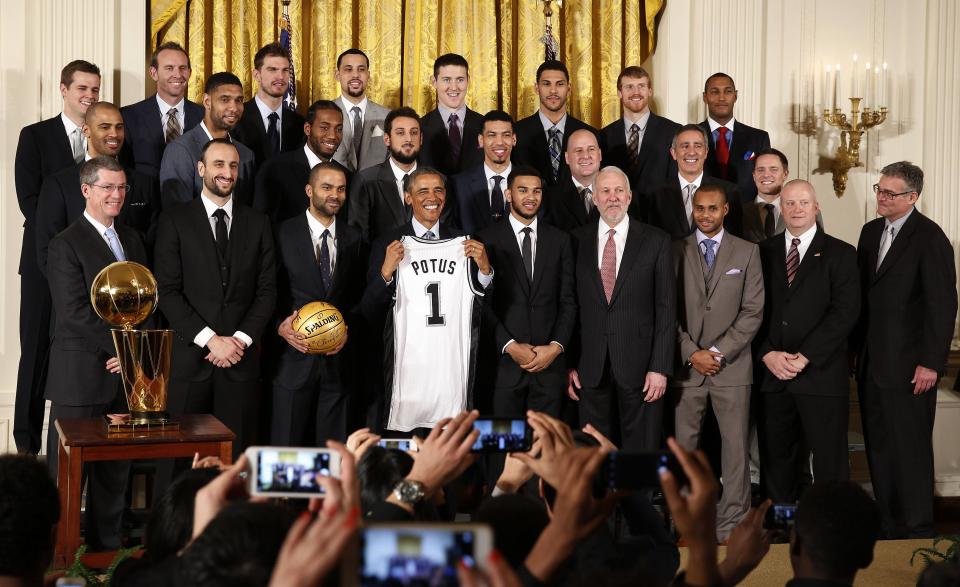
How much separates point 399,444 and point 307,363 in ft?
9.99

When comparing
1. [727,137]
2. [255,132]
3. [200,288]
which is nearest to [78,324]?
[200,288]

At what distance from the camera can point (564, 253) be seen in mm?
6070

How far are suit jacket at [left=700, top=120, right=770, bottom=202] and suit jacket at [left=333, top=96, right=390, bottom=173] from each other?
6.48ft

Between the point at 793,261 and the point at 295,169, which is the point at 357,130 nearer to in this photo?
the point at 295,169

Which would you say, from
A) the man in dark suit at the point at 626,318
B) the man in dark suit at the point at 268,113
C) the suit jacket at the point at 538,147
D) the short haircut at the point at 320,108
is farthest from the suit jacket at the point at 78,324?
the suit jacket at the point at 538,147

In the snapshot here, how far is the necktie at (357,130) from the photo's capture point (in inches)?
269

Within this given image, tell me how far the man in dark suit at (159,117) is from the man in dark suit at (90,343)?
40.0 inches

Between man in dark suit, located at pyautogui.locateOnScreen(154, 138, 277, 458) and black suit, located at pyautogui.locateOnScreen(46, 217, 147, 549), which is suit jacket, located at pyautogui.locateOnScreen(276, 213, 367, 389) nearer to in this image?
man in dark suit, located at pyautogui.locateOnScreen(154, 138, 277, 458)

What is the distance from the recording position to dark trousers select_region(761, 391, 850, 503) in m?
6.07

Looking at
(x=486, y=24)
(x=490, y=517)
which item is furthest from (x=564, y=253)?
(x=490, y=517)

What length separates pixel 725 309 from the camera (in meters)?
6.05

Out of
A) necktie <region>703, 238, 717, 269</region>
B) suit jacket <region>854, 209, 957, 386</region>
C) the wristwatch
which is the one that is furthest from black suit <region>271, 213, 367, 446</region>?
the wristwatch

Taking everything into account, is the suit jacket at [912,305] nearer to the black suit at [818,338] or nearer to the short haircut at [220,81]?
the black suit at [818,338]

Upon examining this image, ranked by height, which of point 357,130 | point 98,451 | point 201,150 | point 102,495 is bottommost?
point 102,495
